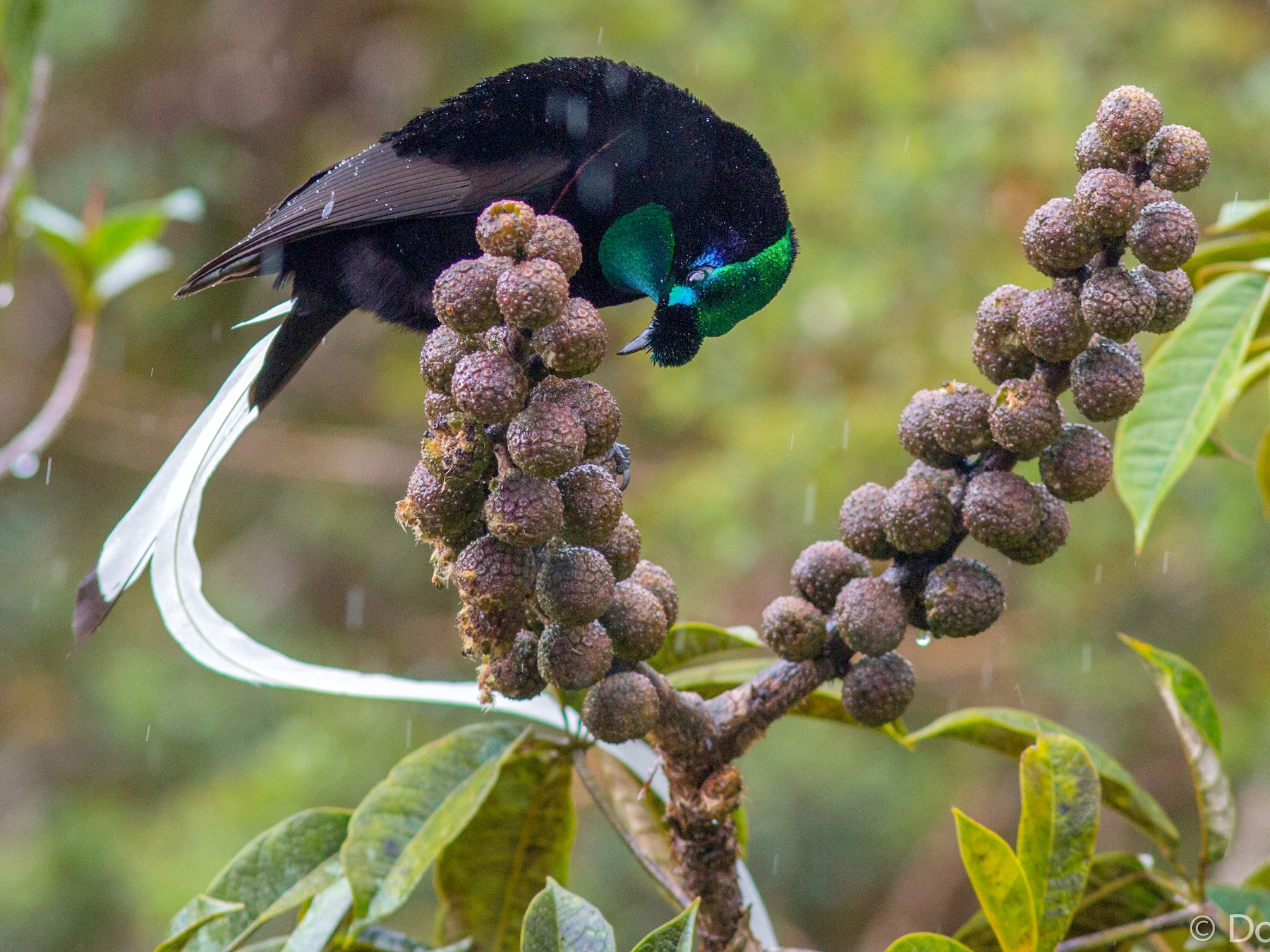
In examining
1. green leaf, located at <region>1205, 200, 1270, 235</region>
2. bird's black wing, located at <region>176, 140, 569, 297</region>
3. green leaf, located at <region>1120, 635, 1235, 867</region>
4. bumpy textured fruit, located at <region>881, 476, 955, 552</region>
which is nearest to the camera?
bumpy textured fruit, located at <region>881, 476, 955, 552</region>

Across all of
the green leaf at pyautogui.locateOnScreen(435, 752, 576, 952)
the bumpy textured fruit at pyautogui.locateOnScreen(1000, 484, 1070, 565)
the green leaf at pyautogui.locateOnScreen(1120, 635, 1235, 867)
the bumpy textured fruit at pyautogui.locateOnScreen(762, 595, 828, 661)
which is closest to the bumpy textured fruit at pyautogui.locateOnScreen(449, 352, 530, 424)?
the bumpy textured fruit at pyautogui.locateOnScreen(762, 595, 828, 661)

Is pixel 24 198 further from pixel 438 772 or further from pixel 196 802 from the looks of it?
pixel 196 802

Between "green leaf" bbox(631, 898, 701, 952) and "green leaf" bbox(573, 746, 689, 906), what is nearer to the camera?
"green leaf" bbox(631, 898, 701, 952)

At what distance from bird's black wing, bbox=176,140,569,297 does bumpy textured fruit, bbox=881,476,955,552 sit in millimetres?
837

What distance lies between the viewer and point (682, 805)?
0.95 meters

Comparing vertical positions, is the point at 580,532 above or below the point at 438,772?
above

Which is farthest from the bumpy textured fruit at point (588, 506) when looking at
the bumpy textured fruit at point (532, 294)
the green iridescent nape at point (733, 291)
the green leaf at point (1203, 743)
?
the green iridescent nape at point (733, 291)

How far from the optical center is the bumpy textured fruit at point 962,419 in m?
0.88

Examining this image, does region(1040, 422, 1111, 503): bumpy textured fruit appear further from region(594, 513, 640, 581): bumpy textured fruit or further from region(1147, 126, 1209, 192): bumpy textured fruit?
region(594, 513, 640, 581): bumpy textured fruit

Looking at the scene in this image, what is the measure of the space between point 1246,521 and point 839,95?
173 cm

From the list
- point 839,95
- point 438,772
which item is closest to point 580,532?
point 438,772

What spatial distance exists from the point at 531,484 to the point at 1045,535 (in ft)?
1.20

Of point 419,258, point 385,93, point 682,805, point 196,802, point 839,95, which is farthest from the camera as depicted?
point 385,93

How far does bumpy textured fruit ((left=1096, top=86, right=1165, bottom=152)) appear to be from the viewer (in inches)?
32.5
